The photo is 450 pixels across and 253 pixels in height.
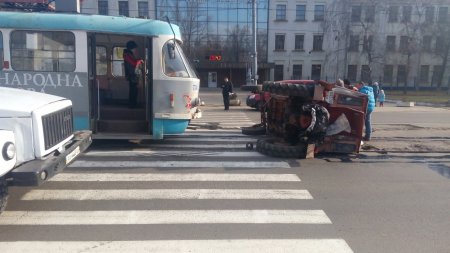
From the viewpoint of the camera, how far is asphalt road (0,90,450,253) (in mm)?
4035

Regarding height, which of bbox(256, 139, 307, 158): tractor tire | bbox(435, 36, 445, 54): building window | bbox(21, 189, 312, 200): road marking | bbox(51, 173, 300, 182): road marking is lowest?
bbox(21, 189, 312, 200): road marking

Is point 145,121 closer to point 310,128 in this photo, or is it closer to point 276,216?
point 310,128

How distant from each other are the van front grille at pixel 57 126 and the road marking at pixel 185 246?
1200 mm

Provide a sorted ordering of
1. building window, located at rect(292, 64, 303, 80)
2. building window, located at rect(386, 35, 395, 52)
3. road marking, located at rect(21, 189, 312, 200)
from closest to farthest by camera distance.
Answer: road marking, located at rect(21, 189, 312, 200) < building window, located at rect(386, 35, 395, 52) < building window, located at rect(292, 64, 303, 80)

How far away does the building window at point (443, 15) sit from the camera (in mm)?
47125

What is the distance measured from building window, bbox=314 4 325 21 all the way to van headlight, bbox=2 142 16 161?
51.0 metres

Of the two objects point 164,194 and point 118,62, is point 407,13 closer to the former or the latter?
point 118,62

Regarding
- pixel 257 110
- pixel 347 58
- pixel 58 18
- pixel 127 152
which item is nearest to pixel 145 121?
pixel 127 152

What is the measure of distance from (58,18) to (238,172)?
515 centimetres

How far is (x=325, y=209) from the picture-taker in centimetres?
506

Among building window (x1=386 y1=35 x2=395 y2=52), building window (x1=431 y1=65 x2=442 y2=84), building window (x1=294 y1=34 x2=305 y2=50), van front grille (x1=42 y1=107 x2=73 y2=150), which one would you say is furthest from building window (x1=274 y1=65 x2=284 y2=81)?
van front grille (x1=42 y1=107 x2=73 y2=150)

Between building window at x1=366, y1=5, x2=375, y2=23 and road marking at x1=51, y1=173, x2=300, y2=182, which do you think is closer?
road marking at x1=51, y1=173, x2=300, y2=182

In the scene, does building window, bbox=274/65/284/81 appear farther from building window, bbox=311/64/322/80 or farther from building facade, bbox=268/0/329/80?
building window, bbox=311/64/322/80

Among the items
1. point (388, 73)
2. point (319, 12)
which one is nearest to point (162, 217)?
point (319, 12)
